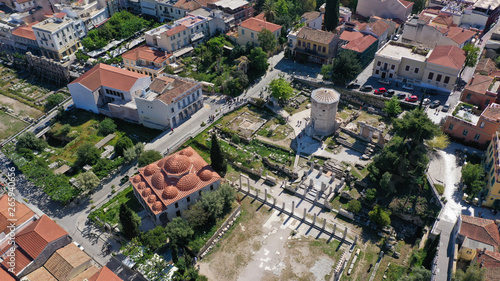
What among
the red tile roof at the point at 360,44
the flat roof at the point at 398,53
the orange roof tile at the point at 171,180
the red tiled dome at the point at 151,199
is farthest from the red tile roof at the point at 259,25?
the red tiled dome at the point at 151,199

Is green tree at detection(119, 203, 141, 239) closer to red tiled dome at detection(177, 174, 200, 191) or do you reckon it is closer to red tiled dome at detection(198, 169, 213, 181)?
red tiled dome at detection(177, 174, 200, 191)

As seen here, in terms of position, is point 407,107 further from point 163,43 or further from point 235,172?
point 163,43

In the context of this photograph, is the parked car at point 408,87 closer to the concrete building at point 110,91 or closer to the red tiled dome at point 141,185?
the concrete building at point 110,91

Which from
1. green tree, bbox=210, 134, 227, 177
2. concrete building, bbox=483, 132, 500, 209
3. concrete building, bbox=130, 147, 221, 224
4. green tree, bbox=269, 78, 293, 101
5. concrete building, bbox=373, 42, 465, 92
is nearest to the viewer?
concrete building, bbox=483, 132, 500, 209

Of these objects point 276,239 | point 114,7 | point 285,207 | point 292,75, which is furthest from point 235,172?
point 114,7

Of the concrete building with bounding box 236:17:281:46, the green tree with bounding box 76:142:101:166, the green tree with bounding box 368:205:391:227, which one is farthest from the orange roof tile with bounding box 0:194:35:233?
the concrete building with bounding box 236:17:281:46

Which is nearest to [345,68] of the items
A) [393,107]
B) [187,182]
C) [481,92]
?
[393,107]
